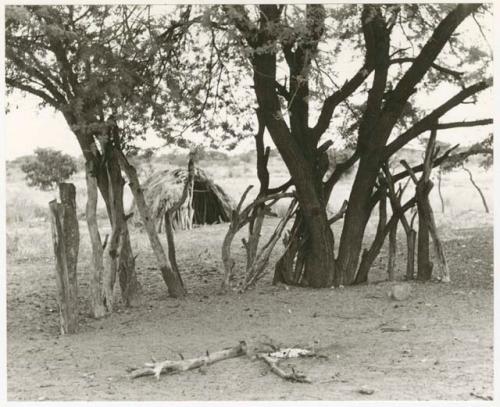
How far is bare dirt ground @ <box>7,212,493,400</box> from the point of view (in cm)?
538

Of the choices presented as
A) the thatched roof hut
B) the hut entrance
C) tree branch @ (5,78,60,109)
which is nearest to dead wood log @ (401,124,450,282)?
tree branch @ (5,78,60,109)

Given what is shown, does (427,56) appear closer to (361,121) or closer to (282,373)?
(361,121)

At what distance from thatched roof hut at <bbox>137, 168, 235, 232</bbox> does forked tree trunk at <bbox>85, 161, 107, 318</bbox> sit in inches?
300

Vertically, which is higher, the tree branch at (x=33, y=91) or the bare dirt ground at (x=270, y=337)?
the tree branch at (x=33, y=91)

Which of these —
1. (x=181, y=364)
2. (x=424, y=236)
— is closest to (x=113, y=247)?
(x=181, y=364)

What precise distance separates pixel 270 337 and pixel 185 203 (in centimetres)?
1089

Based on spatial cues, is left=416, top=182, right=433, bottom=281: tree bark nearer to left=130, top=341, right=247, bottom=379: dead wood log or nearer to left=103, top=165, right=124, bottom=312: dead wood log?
left=103, top=165, right=124, bottom=312: dead wood log

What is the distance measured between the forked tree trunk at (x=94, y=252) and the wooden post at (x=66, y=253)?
0.54 metres

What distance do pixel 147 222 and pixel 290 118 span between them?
2.18 meters

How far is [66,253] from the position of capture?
7.45 m

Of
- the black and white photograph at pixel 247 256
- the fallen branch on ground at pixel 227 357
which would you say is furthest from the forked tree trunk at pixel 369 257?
the fallen branch on ground at pixel 227 357

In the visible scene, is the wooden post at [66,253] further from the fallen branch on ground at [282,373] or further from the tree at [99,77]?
the fallen branch on ground at [282,373]

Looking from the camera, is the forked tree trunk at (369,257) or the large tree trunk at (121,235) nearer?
the large tree trunk at (121,235)

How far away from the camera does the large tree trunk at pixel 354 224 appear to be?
9188 millimetres
